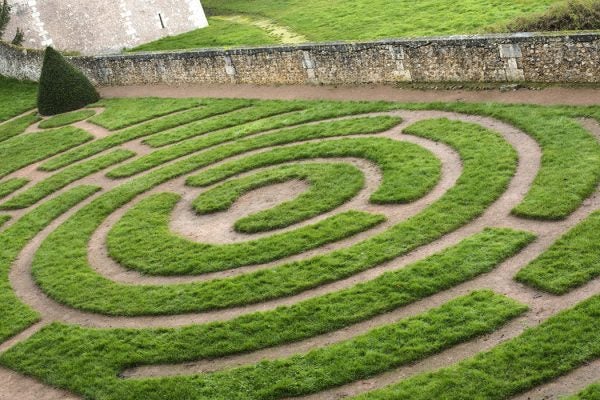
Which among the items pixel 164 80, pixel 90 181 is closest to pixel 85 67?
pixel 164 80

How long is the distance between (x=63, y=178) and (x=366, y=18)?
80.9ft

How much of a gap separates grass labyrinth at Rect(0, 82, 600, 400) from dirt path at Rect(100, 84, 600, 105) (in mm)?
833

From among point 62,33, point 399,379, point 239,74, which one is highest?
point 62,33

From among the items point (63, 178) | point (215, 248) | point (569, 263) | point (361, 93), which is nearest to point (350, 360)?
point (569, 263)

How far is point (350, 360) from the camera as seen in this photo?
15695 millimetres

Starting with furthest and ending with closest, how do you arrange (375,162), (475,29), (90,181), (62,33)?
(62,33) → (475,29) → (90,181) → (375,162)

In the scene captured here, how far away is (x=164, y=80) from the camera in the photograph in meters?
41.8

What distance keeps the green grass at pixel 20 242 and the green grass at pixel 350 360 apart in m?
5.18

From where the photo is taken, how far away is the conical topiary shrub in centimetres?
4253

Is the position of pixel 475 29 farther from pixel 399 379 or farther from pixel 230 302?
pixel 399 379

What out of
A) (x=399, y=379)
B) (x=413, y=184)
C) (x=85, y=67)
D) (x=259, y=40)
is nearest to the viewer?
(x=399, y=379)

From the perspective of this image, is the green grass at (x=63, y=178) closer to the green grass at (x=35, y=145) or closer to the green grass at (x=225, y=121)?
the green grass at (x=225, y=121)

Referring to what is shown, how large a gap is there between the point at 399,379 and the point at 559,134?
11328 mm

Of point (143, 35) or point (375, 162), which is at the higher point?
point (143, 35)
